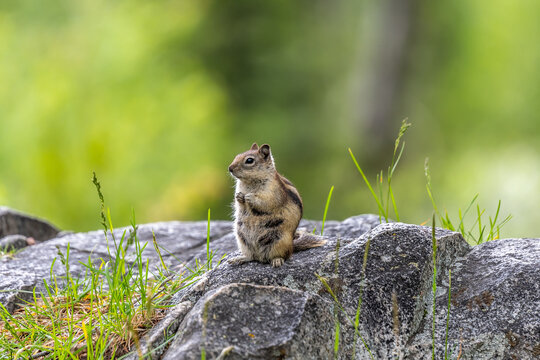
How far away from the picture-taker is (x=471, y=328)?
10.9 ft

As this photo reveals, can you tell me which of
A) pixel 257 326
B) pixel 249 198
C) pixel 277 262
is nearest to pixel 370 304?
pixel 277 262

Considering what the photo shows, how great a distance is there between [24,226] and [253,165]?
286 centimetres

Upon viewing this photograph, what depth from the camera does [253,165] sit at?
13.7ft

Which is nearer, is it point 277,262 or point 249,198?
point 277,262

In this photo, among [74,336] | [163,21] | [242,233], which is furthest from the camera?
[163,21]

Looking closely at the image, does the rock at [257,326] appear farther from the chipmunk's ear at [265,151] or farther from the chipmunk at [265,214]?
the chipmunk's ear at [265,151]

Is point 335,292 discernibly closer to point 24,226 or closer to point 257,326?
point 257,326

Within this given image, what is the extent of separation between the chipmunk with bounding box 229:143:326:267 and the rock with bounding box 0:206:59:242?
2.62m

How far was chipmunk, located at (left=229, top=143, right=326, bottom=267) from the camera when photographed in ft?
12.3

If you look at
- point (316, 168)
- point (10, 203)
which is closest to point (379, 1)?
point (316, 168)

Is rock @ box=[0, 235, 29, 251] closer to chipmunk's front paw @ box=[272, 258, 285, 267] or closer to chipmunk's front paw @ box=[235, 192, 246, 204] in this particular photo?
chipmunk's front paw @ box=[235, 192, 246, 204]

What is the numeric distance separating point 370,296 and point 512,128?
1628cm

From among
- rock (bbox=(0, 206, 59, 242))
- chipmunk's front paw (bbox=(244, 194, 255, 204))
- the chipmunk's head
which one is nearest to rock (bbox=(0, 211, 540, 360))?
chipmunk's front paw (bbox=(244, 194, 255, 204))

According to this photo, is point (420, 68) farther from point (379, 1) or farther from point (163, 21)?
point (163, 21)
